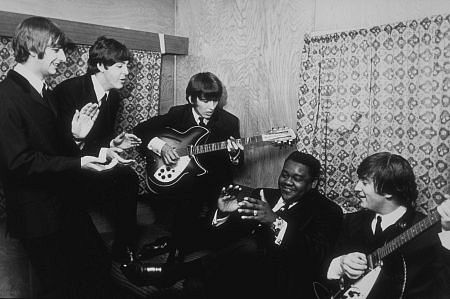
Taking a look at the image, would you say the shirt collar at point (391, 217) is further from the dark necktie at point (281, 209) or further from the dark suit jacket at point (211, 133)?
the dark suit jacket at point (211, 133)

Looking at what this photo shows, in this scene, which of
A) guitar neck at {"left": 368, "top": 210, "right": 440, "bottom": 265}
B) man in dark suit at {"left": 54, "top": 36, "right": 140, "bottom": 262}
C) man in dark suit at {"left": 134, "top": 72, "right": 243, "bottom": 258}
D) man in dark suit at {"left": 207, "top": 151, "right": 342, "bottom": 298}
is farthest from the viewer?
man in dark suit at {"left": 134, "top": 72, "right": 243, "bottom": 258}

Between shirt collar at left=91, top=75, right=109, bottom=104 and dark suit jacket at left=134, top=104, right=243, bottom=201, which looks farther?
dark suit jacket at left=134, top=104, right=243, bottom=201

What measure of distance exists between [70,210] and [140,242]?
1.34 m

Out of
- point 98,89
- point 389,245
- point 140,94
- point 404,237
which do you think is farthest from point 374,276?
point 140,94

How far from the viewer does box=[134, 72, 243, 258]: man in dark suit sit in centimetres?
338

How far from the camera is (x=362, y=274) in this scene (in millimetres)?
2100

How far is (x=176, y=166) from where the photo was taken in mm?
3494

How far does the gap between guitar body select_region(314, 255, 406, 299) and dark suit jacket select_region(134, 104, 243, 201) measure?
156cm

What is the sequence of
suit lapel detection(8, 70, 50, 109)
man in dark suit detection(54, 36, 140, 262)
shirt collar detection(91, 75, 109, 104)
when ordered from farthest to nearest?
shirt collar detection(91, 75, 109, 104) < man in dark suit detection(54, 36, 140, 262) < suit lapel detection(8, 70, 50, 109)

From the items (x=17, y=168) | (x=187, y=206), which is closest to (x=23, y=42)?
(x=17, y=168)

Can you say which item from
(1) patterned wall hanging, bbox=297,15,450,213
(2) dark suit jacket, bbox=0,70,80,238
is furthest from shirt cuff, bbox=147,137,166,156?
(2) dark suit jacket, bbox=0,70,80,238

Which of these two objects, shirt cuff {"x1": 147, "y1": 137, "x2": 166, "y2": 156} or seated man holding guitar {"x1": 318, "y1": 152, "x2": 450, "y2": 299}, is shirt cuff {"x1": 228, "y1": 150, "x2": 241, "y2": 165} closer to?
shirt cuff {"x1": 147, "y1": 137, "x2": 166, "y2": 156}

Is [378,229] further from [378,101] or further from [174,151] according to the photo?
[174,151]

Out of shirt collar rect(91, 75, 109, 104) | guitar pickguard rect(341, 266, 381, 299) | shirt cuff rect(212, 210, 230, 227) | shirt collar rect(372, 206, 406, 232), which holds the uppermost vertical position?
shirt collar rect(91, 75, 109, 104)
